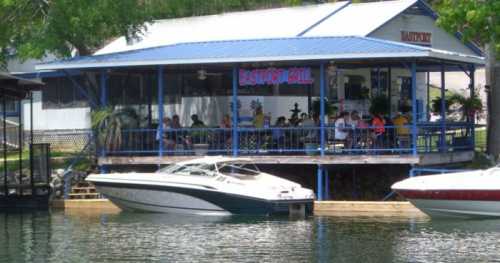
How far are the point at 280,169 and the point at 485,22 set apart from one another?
775 centimetres

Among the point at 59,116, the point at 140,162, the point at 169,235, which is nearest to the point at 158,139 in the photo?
the point at 140,162

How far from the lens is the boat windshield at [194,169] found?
96.2ft

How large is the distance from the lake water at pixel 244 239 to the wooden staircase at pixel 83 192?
331 cm

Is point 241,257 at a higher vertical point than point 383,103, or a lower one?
lower

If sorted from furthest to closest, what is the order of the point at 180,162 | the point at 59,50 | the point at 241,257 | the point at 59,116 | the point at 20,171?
the point at 59,116
the point at 59,50
the point at 20,171
the point at 180,162
the point at 241,257

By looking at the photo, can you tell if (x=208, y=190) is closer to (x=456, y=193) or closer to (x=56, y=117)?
(x=456, y=193)

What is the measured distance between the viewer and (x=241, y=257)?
Result: 21.3 metres

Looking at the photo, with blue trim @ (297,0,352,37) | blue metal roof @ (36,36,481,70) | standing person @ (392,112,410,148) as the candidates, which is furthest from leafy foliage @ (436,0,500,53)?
blue trim @ (297,0,352,37)

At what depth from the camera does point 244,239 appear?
24141mm

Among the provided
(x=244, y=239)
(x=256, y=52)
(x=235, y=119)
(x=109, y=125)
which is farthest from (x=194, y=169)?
(x=244, y=239)

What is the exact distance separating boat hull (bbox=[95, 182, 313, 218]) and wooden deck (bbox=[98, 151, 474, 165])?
2.19 metres

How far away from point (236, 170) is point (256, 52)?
3.45 metres

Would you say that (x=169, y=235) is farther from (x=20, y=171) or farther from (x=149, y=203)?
(x=20, y=171)

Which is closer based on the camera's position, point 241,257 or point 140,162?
point 241,257
